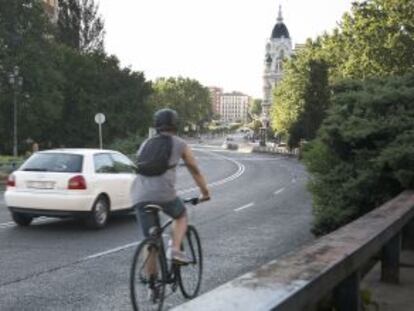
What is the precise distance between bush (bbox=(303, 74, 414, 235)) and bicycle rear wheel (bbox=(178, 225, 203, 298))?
147 inches

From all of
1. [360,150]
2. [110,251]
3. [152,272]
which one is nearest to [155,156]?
[152,272]

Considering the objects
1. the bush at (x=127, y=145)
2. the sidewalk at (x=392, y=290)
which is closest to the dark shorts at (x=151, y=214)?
the sidewalk at (x=392, y=290)

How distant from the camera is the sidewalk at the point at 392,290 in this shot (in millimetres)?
6012

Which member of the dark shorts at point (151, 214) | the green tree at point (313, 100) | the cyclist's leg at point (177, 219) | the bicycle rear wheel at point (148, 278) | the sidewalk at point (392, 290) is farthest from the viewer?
the green tree at point (313, 100)

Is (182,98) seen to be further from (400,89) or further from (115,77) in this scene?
(400,89)

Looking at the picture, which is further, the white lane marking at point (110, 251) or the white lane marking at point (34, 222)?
the white lane marking at point (34, 222)

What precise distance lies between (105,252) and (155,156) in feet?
16.2

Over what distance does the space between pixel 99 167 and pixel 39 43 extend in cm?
3917

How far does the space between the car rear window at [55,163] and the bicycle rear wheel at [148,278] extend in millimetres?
7737

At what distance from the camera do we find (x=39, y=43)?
5169cm

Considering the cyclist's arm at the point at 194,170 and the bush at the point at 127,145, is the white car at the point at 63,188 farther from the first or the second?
the bush at the point at 127,145

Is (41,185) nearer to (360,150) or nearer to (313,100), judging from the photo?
(360,150)

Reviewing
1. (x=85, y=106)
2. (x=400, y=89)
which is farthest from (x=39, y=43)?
(x=400, y=89)

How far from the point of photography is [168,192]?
21.7 feet
